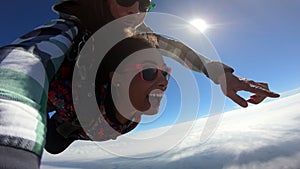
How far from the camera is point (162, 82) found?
4.19 ft

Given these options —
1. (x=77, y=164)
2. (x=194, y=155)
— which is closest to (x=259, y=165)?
(x=194, y=155)

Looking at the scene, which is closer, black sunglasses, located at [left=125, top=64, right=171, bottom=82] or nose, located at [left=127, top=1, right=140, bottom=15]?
black sunglasses, located at [left=125, top=64, right=171, bottom=82]

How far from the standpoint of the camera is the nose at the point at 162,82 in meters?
1.26

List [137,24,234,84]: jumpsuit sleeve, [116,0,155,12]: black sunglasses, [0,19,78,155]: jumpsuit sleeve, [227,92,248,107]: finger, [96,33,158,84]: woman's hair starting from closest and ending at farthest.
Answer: [0,19,78,155]: jumpsuit sleeve
[96,33,158,84]: woman's hair
[227,92,248,107]: finger
[116,0,155,12]: black sunglasses
[137,24,234,84]: jumpsuit sleeve

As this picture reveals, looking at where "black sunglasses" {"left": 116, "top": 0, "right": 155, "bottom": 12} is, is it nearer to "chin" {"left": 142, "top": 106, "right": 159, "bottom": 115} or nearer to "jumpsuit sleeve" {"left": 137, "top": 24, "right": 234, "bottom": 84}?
"jumpsuit sleeve" {"left": 137, "top": 24, "right": 234, "bottom": 84}

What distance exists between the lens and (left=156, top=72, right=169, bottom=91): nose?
1.26 metres

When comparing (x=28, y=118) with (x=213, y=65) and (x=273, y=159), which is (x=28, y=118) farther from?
(x=273, y=159)

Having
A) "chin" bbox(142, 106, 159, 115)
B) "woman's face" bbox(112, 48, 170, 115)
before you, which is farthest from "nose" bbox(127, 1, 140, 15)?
"chin" bbox(142, 106, 159, 115)

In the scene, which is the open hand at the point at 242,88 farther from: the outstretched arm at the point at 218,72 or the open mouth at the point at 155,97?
the open mouth at the point at 155,97

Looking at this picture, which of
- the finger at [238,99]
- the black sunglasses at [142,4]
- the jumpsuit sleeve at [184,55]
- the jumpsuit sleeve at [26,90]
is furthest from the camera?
the jumpsuit sleeve at [184,55]

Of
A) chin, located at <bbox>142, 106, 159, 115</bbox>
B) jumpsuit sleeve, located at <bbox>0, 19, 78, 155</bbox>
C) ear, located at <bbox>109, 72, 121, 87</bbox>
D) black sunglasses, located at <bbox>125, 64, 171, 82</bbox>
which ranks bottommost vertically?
jumpsuit sleeve, located at <bbox>0, 19, 78, 155</bbox>

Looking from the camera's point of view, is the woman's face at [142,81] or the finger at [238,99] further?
the finger at [238,99]

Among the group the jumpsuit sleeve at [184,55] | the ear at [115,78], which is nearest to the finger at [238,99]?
the jumpsuit sleeve at [184,55]

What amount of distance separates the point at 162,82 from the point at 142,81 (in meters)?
0.13
